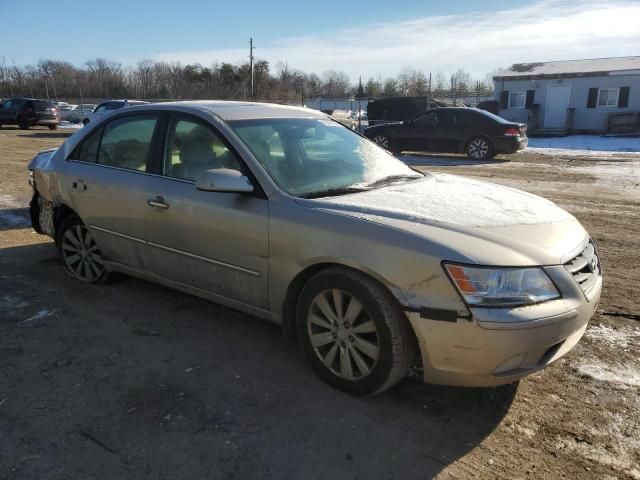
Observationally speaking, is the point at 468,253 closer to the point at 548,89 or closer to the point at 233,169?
the point at 233,169

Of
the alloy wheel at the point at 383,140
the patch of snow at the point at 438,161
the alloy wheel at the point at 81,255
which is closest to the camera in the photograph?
the alloy wheel at the point at 81,255

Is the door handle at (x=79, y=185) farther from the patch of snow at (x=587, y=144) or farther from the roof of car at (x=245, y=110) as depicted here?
the patch of snow at (x=587, y=144)

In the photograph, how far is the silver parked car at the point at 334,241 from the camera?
264 cm

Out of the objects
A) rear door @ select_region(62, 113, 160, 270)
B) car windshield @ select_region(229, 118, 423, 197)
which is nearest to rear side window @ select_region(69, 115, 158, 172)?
rear door @ select_region(62, 113, 160, 270)

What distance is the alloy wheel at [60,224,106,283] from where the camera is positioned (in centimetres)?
476

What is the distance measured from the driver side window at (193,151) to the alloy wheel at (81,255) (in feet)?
4.37

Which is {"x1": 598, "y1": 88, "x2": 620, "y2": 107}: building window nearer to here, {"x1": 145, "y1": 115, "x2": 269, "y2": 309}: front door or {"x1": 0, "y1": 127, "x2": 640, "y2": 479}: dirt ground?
{"x1": 0, "y1": 127, "x2": 640, "y2": 479}: dirt ground

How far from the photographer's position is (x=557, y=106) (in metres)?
28.2

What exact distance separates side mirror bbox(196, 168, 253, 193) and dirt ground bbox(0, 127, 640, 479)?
3.73ft

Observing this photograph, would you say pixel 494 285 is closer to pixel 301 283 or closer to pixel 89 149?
pixel 301 283

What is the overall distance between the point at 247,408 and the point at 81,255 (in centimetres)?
276

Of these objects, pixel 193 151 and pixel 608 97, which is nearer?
pixel 193 151

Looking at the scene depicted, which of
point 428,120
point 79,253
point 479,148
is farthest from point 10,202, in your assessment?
point 479,148

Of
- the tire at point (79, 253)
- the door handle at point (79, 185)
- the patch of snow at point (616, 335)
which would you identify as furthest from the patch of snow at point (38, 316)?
the patch of snow at point (616, 335)
